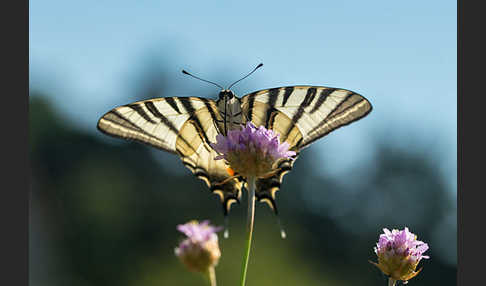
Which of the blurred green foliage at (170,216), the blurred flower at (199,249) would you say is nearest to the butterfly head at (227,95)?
the blurred flower at (199,249)


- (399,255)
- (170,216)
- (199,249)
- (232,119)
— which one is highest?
(232,119)

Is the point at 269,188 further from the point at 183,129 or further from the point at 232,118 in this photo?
the point at 183,129

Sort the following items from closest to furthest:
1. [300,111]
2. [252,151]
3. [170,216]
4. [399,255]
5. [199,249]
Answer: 1. [199,249]
2. [252,151]
3. [399,255]
4. [300,111]
5. [170,216]

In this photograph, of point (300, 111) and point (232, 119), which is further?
point (232, 119)

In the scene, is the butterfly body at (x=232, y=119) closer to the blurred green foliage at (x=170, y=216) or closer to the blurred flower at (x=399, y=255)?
the blurred flower at (x=399, y=255)

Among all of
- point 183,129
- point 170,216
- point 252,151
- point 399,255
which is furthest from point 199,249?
point 170,216

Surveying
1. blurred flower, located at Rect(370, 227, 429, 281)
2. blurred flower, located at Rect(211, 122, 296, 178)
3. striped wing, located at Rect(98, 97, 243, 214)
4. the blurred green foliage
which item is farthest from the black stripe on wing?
the blurred green foliage

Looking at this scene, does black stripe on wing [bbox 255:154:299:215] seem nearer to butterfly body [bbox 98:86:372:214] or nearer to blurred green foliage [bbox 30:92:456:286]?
butterfly body [bbox 98:86:372:214]
